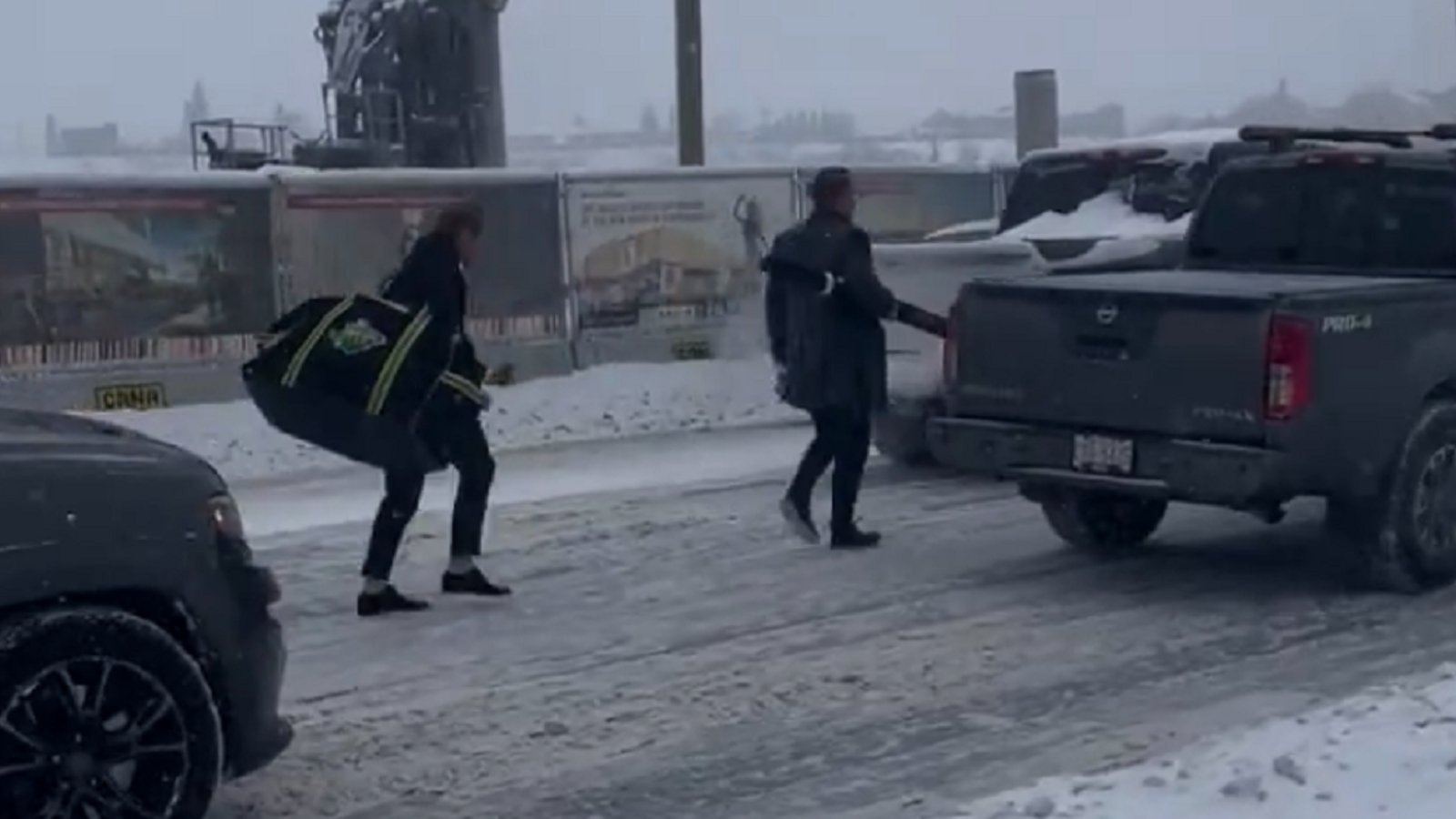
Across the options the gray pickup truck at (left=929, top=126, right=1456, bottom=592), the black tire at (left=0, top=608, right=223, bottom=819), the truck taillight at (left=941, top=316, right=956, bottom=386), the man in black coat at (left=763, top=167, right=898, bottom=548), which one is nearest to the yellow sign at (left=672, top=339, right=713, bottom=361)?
the man in black coat at (left=763, top=167, right=898, bottom=548)

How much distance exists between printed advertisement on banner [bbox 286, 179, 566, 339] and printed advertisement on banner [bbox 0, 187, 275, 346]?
333 millimetres

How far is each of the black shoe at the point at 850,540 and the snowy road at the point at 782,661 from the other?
0.13 meters

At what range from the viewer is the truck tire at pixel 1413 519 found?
10.0 meters

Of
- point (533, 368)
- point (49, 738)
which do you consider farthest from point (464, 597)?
point (533, 368)

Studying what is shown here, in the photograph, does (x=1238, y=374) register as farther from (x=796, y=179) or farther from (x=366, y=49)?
(x=366, y=49)

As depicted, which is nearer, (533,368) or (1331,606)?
(1331,606)

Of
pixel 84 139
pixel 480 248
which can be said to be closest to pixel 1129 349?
pixel 480 248

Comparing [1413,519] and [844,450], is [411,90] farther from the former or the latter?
[1413,519]

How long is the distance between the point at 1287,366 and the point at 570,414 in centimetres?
817

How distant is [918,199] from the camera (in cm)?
2106

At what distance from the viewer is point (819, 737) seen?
312 inches

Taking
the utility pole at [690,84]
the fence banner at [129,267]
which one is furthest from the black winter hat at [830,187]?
the utility pole at [690,84]

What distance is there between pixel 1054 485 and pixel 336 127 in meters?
19.3

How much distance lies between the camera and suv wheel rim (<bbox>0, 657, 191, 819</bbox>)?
6.10 meters
